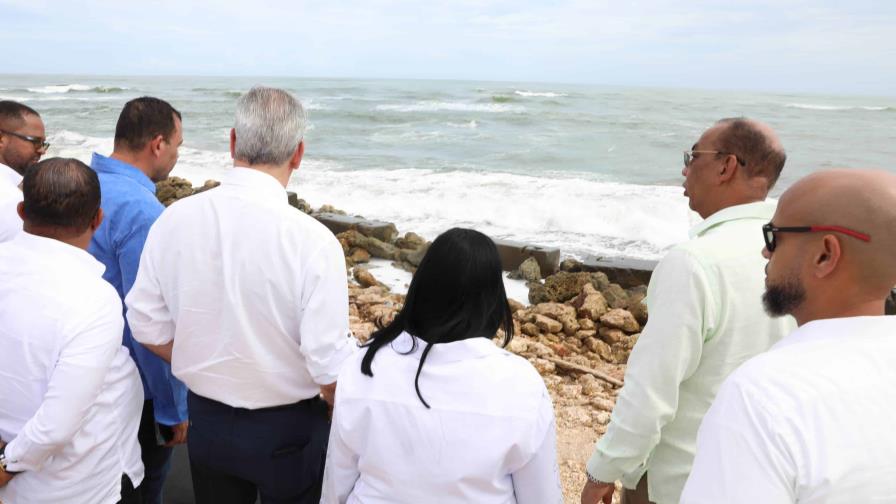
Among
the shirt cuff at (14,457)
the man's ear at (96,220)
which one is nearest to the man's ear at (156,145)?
the man's ear at (96,220)

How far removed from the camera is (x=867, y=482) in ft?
3.44

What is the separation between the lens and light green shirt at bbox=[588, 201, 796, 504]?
1.97 m

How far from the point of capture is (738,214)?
213 centimetres

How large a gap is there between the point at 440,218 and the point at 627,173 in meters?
7.64

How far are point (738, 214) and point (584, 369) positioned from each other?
3392 mm

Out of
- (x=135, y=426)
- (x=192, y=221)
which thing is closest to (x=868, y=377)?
(x=192, y=221)

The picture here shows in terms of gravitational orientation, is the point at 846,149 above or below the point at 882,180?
below

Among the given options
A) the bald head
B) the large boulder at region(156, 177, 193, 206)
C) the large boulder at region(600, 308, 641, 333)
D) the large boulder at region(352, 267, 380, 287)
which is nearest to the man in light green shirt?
the bald head

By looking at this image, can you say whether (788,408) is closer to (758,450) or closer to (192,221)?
(758,450)

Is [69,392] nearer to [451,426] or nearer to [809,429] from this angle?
[451,426]

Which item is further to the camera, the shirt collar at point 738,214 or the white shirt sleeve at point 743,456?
the shirt collar at point 738,214

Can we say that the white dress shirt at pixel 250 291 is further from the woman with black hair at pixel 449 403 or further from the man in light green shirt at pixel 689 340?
the man in light green shirt at pixel 689 340

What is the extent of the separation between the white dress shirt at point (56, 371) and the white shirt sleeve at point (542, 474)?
1.24m

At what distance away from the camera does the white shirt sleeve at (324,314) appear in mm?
2047
